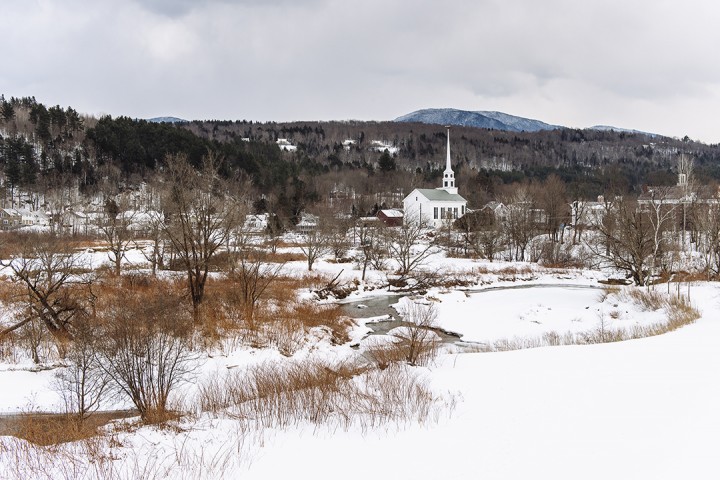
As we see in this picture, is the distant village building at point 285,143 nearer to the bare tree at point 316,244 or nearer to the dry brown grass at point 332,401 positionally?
the bare tree at point 316,244

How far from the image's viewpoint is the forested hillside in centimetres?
7581

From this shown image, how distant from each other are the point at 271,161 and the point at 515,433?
9286cm

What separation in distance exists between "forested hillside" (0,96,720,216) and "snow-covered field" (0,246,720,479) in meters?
53.5

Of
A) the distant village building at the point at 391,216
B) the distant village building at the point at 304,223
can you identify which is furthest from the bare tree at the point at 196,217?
the distant village building at the point at 391,216

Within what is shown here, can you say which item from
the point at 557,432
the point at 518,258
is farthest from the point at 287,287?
the point at 518,258

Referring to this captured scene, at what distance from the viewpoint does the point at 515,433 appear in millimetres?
6570

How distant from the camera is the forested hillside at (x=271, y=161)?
75812 millimetres

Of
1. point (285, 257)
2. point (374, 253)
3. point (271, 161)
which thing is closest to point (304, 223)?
point (285, 257)

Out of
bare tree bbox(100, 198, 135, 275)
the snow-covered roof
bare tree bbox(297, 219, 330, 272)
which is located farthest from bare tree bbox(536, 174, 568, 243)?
bare tree bbox(100, 198, 135, 275)

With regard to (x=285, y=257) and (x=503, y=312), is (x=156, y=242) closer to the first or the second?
(x=285, y=257)

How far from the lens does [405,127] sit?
614 ft

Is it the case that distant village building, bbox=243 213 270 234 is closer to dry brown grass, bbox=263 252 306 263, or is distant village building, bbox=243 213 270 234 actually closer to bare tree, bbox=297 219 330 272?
dry brown grass, bbox=263 252 306 263

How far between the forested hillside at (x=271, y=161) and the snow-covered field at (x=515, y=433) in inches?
2104

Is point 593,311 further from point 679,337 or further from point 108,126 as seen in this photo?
point 108,126
